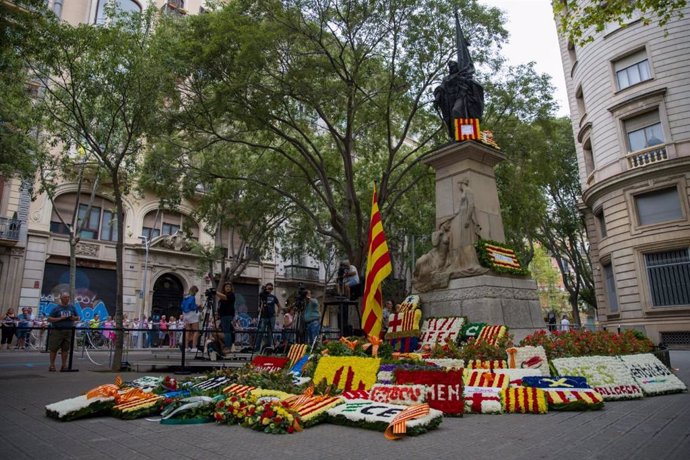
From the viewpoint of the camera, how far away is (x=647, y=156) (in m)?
23.0

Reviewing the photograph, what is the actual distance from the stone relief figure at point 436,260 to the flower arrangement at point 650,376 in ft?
14.8

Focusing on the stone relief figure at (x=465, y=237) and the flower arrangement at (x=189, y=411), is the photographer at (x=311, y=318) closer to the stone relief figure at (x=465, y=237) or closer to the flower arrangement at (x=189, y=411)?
the stone relief figure at (x=465, y=237)

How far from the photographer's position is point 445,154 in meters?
12.2

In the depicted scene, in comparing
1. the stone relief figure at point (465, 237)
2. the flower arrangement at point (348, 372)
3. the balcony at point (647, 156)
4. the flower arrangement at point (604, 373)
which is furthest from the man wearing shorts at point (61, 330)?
the balcony at point (647, 156)

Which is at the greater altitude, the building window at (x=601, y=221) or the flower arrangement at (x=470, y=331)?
the building window at (x=601, y=221)

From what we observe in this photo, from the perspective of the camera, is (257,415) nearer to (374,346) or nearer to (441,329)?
(374,346)

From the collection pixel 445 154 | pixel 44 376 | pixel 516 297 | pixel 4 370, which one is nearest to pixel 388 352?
pixel 516 297

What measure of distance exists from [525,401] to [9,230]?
93.9ft

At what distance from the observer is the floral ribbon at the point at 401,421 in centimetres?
474

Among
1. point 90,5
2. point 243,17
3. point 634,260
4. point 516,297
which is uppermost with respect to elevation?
point 90,5

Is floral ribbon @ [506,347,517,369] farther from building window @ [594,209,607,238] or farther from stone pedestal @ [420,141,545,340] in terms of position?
building window @ [594,209,607,238]

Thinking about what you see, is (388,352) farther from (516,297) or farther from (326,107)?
(326,107)

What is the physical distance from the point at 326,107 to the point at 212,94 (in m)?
4.00

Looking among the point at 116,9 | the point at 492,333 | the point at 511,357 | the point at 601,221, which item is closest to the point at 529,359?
the point at 511,357
